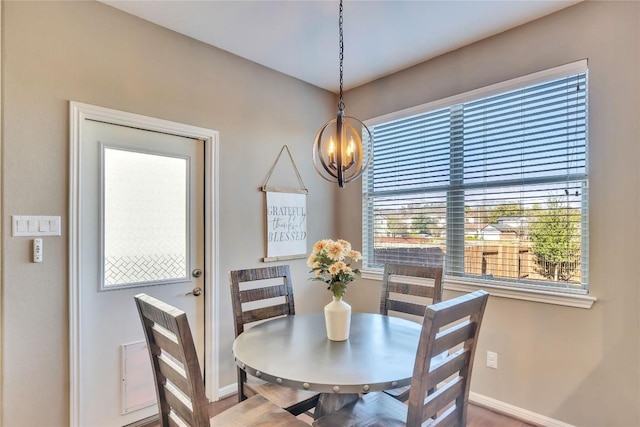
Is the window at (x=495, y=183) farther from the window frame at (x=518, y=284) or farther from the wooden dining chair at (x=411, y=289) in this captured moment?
the wooden dining chair at (x=411, y=289)

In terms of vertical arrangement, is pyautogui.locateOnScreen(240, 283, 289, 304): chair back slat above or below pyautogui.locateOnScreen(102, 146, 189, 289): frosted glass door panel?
below

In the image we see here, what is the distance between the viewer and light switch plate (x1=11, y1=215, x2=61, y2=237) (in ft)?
6.08

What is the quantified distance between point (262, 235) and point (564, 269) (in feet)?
7.27

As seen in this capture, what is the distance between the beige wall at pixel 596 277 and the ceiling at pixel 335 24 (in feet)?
0.78

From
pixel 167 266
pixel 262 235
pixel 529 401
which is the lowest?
pixel 529 401

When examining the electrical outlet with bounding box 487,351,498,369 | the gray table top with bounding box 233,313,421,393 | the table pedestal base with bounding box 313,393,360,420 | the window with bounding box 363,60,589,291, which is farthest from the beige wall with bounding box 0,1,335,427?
the electrical outlet with bounding box 487,351,498,369

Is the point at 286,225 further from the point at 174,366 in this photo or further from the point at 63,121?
the point at 174,366

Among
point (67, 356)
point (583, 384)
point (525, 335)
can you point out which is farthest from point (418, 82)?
point (67, 356)

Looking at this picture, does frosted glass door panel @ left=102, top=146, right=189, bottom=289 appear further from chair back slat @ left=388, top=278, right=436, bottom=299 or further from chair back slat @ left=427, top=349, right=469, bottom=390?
chair back slat @ left=427, top=349, right=469, bottom=390

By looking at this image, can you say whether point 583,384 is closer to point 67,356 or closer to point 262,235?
point 262,235

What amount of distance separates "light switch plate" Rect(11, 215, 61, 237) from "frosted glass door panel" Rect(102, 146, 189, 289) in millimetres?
267

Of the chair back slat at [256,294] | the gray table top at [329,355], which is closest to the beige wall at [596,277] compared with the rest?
the gray table top at [329,355]

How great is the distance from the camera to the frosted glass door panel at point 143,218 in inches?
87.9

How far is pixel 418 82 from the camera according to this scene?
3000 millimetres
